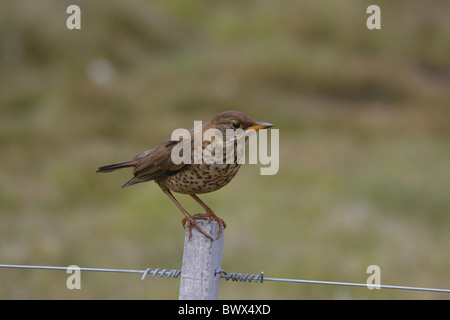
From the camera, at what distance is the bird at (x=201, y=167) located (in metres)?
4.16

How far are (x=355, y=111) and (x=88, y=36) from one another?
6.66 m

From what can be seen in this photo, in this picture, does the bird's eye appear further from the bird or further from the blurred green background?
the blurred green background

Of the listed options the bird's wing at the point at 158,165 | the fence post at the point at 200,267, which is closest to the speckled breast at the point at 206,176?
the bird's wing at the point at 158,165

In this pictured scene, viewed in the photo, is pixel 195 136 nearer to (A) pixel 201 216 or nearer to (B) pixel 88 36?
(A) pixel 201 216

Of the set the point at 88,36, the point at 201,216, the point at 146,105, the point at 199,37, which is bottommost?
the point at 201,216

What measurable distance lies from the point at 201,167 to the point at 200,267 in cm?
73

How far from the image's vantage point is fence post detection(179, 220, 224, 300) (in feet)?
12.1

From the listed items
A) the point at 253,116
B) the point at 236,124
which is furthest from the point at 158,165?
the point at 253,116

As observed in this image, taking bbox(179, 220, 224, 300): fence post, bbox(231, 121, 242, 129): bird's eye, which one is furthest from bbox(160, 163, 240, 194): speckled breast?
bbox(179, 220, 224, 300): fence post

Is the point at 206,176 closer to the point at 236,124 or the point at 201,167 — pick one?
the point at 201,167

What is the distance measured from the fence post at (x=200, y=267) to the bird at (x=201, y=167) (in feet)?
0.45

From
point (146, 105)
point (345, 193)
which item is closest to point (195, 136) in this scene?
point (345, 193)

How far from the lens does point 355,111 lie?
16375mm

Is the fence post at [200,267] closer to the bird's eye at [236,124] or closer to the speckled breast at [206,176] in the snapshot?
the speckled breast at [206,176]
